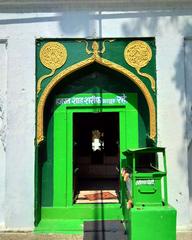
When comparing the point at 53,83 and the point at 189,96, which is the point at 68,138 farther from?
the point at 189,96

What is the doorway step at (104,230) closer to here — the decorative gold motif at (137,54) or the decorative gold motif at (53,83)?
the decorative gold motif at (53,83)

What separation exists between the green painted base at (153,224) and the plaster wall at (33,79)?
1.57 metres

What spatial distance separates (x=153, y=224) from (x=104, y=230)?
4.22 ft

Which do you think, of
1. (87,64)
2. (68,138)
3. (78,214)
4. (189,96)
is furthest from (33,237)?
(189,96)

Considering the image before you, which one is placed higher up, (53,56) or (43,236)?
(53,56)

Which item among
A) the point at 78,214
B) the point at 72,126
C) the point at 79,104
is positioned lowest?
the point at 78,214

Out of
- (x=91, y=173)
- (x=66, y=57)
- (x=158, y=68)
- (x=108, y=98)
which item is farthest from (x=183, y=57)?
(x=91, y=173)

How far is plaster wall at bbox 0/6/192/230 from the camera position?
638cm

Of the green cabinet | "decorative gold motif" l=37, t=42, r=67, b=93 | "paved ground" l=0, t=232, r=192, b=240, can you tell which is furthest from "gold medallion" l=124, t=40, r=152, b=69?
"paved ground" l=0, t=232, r=192, b=240

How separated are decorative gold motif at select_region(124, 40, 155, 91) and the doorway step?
9.25 ft

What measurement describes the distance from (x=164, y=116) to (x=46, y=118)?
2.21 metres

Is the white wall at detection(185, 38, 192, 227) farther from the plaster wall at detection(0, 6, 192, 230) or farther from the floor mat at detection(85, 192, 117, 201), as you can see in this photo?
the floor mat at detection(85, 192, 117, 201)

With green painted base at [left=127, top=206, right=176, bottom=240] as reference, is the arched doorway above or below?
above

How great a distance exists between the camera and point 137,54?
21.8 ft
